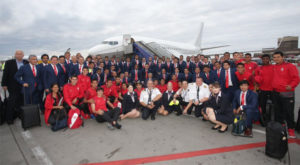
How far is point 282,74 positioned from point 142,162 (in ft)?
11.7

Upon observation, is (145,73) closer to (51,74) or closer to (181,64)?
(181,64)

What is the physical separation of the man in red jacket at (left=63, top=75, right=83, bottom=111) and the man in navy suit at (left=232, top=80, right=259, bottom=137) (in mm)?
4464

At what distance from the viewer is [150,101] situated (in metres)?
5.03

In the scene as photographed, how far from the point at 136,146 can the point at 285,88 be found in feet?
11.5

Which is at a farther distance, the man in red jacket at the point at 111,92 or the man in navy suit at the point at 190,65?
the man in navy suit at the point at 190,65

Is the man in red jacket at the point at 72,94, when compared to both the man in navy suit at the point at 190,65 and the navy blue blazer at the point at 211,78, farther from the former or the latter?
the man in navy suit at the point at 190,65

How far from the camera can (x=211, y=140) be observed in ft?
10.7

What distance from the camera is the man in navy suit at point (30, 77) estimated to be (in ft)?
14.1

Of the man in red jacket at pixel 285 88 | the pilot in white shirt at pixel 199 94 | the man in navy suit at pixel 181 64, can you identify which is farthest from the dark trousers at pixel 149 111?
the man in navy suit at pixel 181 64

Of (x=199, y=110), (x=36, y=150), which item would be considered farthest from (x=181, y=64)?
(x=36, y=150)

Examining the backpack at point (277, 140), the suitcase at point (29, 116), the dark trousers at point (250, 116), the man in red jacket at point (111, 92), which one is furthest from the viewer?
the man in red jacket at point (111, 92)

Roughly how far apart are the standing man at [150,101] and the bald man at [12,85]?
3606mm

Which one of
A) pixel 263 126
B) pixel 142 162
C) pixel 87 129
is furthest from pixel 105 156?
pixel 263 126

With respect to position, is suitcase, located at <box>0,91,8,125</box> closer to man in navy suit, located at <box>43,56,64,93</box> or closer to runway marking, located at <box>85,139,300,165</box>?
man in navy suit, located at <box>43,56,64,93</box>
